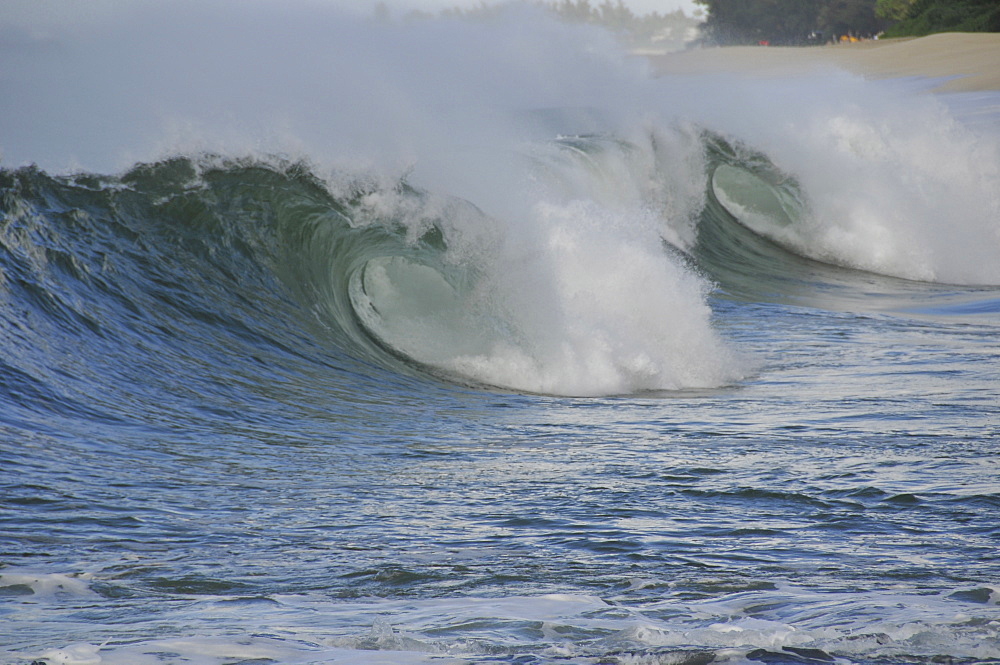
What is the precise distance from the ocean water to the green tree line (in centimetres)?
4678

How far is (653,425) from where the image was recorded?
5.80m

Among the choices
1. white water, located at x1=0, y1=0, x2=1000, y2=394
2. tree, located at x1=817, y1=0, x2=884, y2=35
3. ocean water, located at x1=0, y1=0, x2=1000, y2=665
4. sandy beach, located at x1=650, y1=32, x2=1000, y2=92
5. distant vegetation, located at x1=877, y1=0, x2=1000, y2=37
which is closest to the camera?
ocean water, located at x1=0, y1=0, x2=1000, y2=665

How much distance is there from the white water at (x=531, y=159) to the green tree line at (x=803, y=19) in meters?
40.7

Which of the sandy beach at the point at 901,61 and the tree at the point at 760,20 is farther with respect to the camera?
the tree at the point at 760,20

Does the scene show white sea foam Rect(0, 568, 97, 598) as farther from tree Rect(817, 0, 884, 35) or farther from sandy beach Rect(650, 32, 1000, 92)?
tree Rect(817, 0, 884, 35)

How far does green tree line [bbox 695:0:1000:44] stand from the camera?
5597 cm

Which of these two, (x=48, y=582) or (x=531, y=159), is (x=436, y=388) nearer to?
(x=48, y=582)

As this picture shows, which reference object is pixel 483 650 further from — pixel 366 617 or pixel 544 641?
pixel 366 617

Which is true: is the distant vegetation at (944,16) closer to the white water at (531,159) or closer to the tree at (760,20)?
the tree at (760,20)

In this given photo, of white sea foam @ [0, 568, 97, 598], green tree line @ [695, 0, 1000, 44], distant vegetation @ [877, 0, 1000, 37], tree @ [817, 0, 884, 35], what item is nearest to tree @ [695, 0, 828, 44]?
green tree line @ [695, 0, 1000, 44]

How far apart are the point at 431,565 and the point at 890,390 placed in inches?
151

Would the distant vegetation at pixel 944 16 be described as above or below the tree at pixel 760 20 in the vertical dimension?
below

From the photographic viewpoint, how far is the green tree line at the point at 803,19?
5597cm

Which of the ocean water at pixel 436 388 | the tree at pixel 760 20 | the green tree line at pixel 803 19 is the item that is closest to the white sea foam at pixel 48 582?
the ocean water at pixel 436 388
